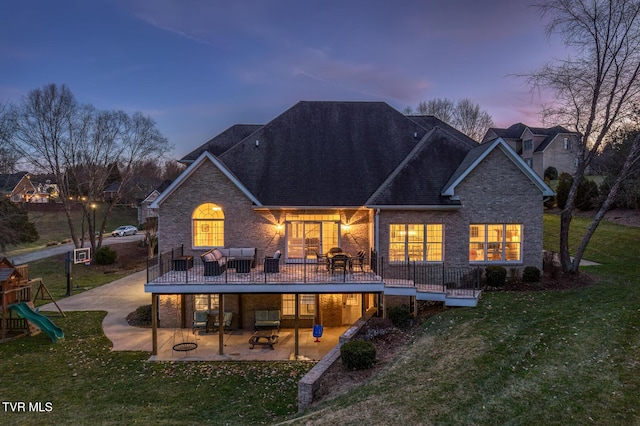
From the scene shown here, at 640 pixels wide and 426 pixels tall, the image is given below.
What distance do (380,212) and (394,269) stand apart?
2.80 m

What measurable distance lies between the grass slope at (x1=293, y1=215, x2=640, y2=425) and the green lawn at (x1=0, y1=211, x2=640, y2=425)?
0.10 ft

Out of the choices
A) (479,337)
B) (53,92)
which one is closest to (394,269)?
(479,337)

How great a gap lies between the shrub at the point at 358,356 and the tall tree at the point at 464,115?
Answer: 1674 inches

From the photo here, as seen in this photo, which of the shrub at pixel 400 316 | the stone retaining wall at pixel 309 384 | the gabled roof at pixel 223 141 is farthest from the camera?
the gabled roof at pixel 223 141

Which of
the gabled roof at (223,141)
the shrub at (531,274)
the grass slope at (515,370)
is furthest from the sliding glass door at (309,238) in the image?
the shrub at (531,274)

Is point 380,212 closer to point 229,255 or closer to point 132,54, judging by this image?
point 229,255

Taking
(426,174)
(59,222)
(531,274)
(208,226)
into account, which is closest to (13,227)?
(59,222)

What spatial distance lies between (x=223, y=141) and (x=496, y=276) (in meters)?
17.1

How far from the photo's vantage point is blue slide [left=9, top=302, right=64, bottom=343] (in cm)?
1502

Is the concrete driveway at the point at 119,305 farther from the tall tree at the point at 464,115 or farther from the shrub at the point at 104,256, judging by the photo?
the tall tree at the point at 464,115

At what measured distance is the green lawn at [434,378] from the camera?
7.01 meters

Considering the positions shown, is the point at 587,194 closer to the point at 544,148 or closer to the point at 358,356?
the point at 544,148

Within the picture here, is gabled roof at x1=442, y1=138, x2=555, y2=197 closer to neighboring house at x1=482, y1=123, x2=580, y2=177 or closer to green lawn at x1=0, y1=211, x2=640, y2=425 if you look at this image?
green lawn at x1=0, y1=211, x2=640, y2=425

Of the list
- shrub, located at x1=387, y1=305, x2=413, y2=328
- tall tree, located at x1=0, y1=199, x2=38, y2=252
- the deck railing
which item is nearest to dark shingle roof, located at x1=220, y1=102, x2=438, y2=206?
the deck railing
